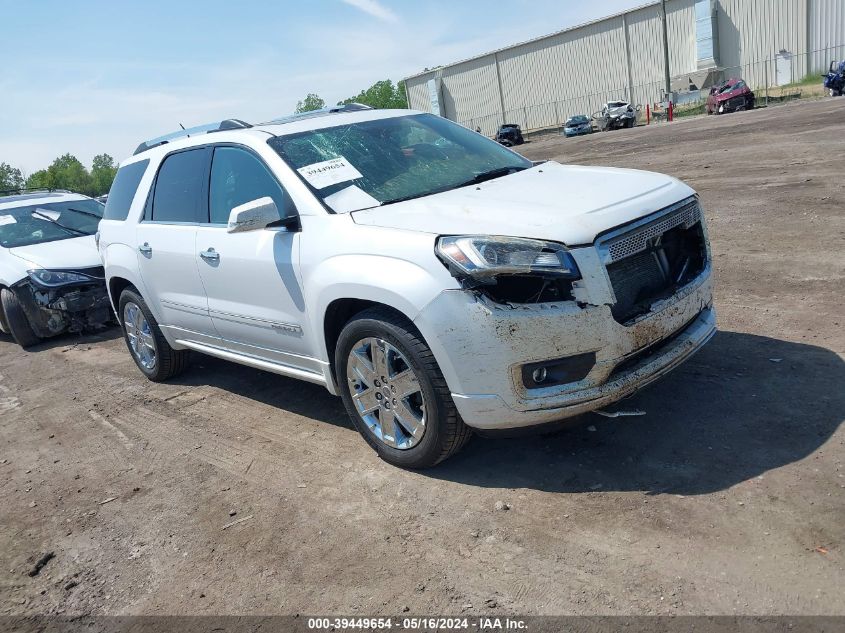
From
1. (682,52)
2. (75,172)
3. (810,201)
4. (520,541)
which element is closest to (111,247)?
(520,541)

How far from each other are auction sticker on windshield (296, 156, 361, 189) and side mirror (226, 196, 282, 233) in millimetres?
270

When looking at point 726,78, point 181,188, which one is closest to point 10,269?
point 181,188

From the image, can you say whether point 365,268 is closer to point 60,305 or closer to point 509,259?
point 509,259

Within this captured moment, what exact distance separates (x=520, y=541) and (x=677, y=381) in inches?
70.5

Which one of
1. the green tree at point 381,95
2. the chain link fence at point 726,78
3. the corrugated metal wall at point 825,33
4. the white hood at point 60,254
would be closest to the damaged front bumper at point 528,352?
the white hood at point 60,254

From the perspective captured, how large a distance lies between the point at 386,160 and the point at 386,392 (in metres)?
1.49

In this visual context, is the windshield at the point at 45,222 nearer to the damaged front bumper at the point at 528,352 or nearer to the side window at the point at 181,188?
the side window at the point at 181,188

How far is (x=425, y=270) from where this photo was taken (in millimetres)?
3391

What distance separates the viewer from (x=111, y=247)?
20.1 ft

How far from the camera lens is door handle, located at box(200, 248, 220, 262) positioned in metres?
4.68

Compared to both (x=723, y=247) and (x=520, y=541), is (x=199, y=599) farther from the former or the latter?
(x=723, y=247)

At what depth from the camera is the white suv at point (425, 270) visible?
3.28 m

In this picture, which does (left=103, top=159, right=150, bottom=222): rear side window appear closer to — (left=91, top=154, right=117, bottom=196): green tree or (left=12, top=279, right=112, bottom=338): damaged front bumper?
(left=12, top=279, right=112, bottom=338): damaged front bumper

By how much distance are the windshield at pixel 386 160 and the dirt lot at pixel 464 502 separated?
4.86 feet
